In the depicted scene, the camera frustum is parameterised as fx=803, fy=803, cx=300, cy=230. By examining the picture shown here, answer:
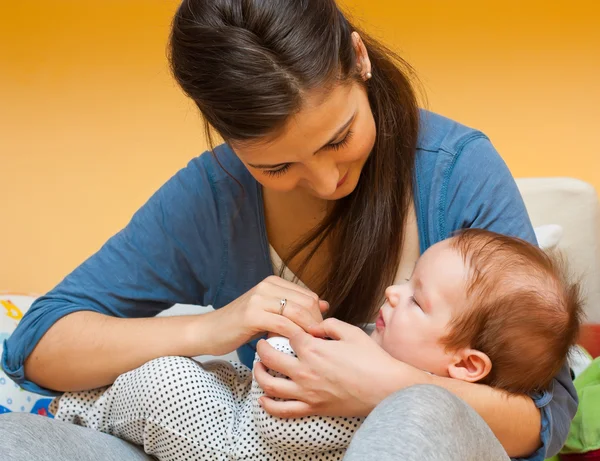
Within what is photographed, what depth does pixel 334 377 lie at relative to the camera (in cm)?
105

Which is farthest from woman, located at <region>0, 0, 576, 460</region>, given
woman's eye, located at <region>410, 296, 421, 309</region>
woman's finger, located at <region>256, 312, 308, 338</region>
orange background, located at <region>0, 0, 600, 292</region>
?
orange background, located at <region>0, 0, 600, 292</region>

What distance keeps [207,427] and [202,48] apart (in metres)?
0.52

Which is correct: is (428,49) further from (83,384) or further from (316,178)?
(83,384)

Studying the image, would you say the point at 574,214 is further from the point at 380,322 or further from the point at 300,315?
the point at 300,315

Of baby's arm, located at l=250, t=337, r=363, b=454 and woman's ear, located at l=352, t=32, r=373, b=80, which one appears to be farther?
woman's ear, located at l=352, t=32, r=373, b=80

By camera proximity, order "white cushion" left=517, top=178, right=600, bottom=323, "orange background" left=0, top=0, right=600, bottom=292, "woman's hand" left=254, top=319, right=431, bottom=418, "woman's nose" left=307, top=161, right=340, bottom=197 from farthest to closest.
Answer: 1. "orange background" left=0, top=0, right=600, bottom=292
2. "white cushion" left=517, top=178, right=600, bottom=323
3. "woman's nose" left=307, top=161, right=340, bottom=197
4. "woman's hand" left=254, top=319, right=431, bottom=418

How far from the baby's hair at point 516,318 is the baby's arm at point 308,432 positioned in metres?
0.19

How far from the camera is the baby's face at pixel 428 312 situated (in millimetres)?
1151

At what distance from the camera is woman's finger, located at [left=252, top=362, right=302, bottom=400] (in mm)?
1070

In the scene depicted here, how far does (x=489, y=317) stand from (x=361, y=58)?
0.43 metres

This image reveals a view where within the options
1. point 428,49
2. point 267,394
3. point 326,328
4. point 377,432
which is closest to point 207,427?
point 267,394

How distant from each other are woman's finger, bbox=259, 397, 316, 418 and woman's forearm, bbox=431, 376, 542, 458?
171 mm

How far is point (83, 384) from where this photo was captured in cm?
127

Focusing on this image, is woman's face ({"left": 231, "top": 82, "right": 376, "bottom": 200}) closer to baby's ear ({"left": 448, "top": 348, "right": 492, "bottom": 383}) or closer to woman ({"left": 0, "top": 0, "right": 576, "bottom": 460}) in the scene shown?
woman ({"left": 0, "top": 0, "right": 576, "bottom": 460})
